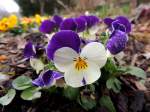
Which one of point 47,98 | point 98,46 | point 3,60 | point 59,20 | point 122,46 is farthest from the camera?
point 3,60

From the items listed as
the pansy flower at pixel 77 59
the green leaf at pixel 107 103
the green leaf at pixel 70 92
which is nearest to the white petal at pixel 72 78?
the pansy flower at pixel 77 59

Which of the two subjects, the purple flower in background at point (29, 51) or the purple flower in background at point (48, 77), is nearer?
the purple flower in background at point (48, 77)

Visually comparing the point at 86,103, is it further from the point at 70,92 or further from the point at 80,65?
the point at 80,65

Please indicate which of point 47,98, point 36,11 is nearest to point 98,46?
point 47,98

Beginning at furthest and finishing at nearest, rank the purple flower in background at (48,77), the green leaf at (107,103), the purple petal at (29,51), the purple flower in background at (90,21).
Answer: the purple flower in background at (90,21)
the purple petal at (29,51)
the green leaf at (107,103)
the purple flower in background at (48,77)

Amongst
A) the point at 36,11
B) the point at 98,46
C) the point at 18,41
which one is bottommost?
the point at 36,11

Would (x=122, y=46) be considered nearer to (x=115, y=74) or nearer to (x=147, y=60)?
(x=115, y=74)

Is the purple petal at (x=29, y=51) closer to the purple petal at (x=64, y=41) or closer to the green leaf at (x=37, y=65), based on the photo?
the green leaf at (x=37, y=65)
